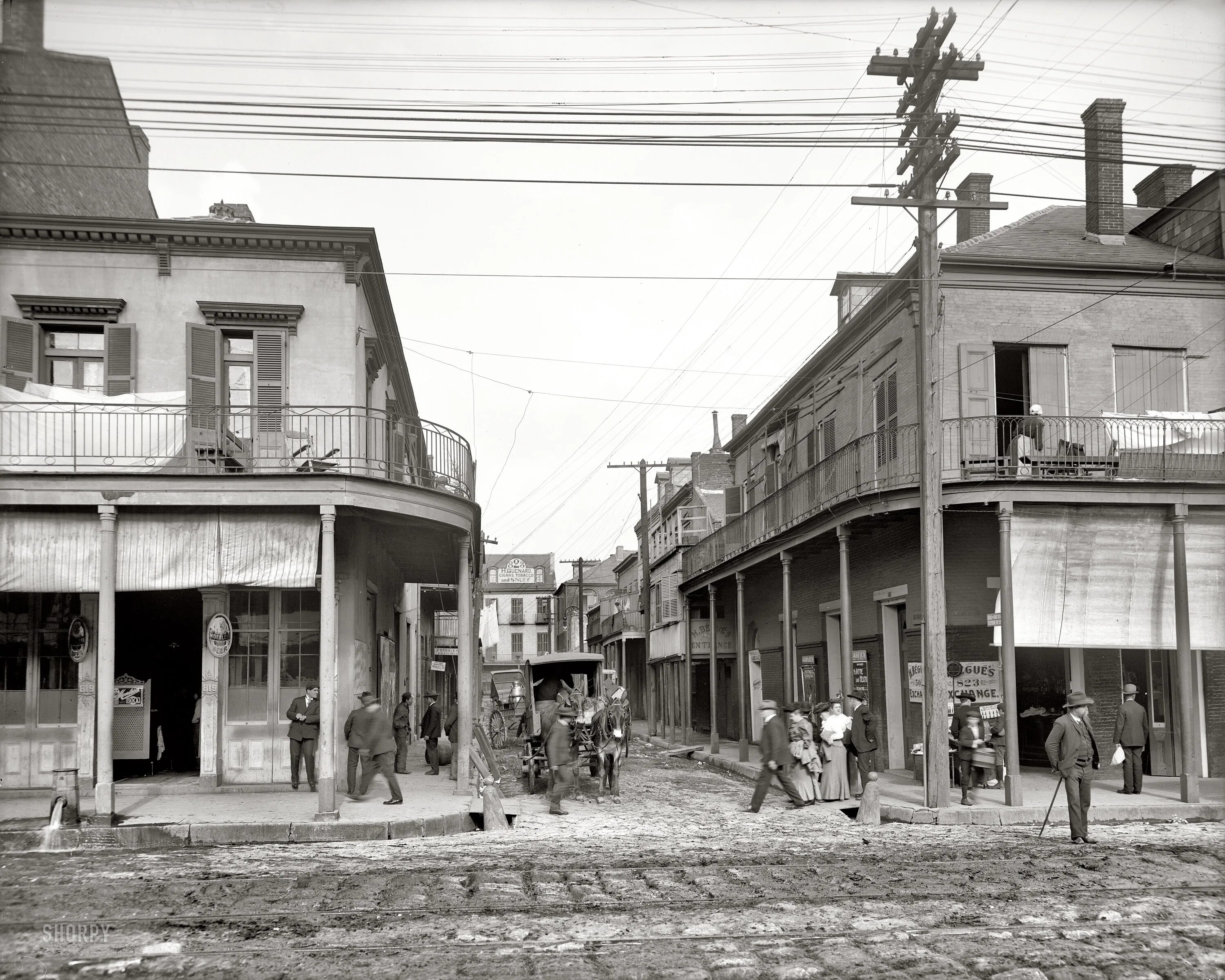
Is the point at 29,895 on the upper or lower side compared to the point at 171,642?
lower

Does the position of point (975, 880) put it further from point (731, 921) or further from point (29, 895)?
point (29, 895)

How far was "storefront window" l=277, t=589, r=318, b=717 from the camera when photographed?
1688 centimetres

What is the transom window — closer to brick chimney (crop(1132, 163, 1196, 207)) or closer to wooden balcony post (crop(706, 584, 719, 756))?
wooden balcony post (crop(706, 584, 719, 756))

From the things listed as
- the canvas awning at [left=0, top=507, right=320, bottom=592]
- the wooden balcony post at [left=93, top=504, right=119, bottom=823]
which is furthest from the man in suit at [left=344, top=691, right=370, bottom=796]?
the wooden balcony post at [left=93, top=504, right=119, bottom=823]

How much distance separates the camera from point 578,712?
18.7 metres

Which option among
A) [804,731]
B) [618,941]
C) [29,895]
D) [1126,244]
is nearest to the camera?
[618,941]

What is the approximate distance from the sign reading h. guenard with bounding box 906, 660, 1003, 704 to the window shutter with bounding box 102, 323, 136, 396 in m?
13.8

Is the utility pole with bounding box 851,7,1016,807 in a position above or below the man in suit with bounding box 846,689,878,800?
above

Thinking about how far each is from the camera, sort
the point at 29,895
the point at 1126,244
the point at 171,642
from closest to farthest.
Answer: the point at 29,895 → the point at 171,642 → the point at 1126,244

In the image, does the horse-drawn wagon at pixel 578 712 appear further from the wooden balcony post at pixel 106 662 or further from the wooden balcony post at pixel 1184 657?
the wooden balcony post at pixel 1184 657

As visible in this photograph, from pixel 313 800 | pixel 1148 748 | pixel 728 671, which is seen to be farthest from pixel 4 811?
pixel 728 671

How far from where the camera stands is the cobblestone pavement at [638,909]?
708 cm

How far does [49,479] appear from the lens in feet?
46.5

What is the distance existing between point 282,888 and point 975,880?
238 inches
